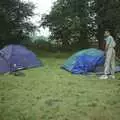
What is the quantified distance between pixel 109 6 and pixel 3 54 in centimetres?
837

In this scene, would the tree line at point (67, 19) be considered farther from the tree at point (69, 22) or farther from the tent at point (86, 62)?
the tent at point (86, 62)

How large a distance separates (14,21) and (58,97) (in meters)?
13.0

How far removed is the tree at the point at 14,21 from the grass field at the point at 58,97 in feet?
28.2

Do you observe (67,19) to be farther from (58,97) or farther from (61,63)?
(58,97)

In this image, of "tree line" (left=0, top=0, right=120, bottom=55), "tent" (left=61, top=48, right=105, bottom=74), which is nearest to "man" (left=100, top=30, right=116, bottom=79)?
"tent" (left=61, top=48, right=105, bottom=74)

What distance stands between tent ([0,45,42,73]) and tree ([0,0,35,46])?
6286 millimetres

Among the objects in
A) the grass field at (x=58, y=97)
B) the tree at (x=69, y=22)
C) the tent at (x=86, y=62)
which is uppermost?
the tree at (x=69, y=22)

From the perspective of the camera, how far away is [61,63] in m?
15.1

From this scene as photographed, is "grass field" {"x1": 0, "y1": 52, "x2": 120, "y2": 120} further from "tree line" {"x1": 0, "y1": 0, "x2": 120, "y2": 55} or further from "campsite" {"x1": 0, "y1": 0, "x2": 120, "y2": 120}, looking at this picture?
"tree line" {"x1": 0, "y1": 0, "x2": 120, "y2": 55}

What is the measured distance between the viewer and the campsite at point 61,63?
271 inches

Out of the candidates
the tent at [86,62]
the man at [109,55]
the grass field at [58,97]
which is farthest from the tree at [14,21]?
the man at [109,55]

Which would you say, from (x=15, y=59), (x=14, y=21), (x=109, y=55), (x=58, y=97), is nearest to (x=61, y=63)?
(x=15, y=59)

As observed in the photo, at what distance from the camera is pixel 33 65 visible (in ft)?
42.9

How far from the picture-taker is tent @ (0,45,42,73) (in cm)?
1186
